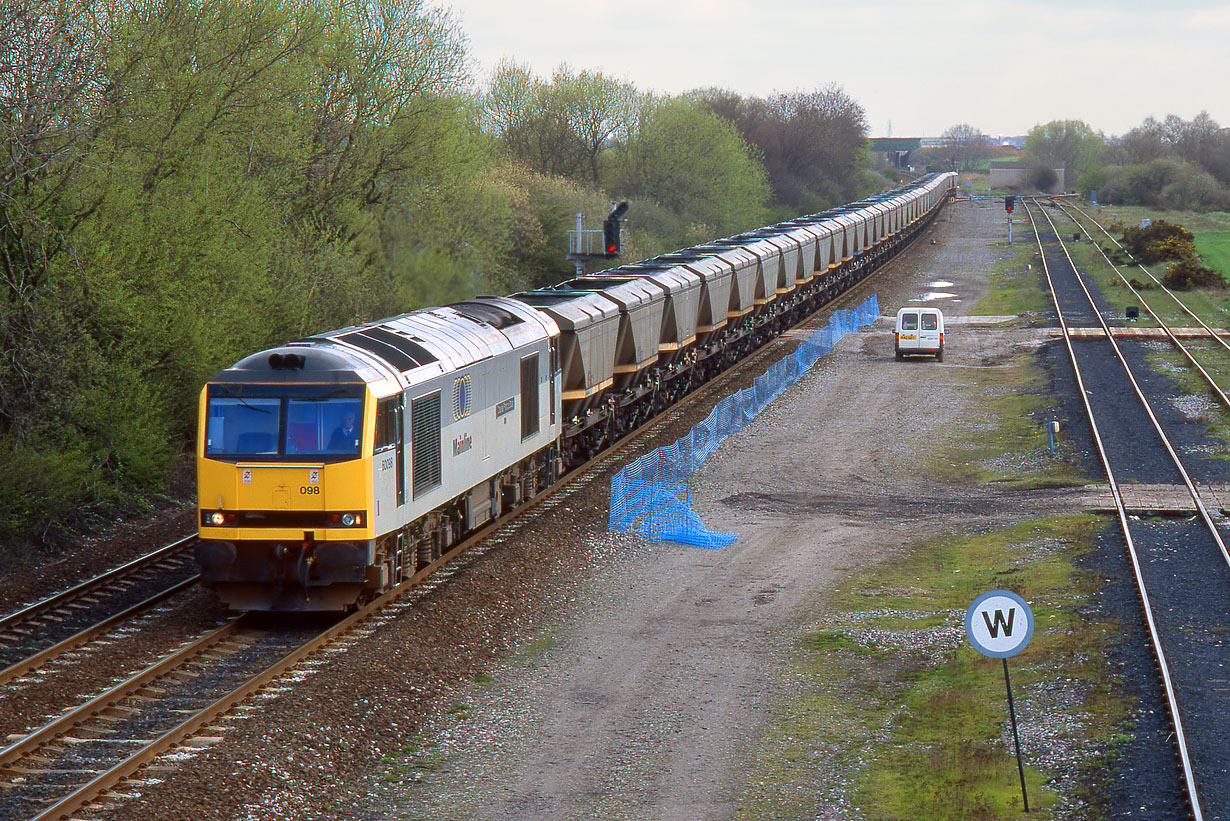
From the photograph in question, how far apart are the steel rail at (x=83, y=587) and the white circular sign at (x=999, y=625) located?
38.1 ft

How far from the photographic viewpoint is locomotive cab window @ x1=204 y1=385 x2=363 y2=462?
15.5 meters

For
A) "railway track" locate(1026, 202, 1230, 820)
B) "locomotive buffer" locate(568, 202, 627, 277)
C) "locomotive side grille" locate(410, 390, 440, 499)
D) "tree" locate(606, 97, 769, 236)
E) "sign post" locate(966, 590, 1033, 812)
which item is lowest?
"railway track" locate(1026, 202, 1230, 820)

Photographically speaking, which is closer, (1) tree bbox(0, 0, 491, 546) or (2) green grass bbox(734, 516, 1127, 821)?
(2) green grass bbox(734, 516, 1127, 821)

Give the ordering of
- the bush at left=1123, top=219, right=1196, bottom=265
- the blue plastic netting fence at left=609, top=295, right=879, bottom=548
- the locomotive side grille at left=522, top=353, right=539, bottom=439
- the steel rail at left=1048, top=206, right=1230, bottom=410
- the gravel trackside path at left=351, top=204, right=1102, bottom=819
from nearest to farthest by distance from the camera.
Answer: the gravel trackside path at left=351, top=204, right=1102, bottom=819 < the blue plastic netting fence at left=609, top=295, right=879, bottom=548 < the locomotive side grille at left=522, top=353, right=539, bottom=439 < the steel rail at left=1048, top=206, right=1230, bottom=410 < the bush at left=1123, top=219, right=1196, bottom=265

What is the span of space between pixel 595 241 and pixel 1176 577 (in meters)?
44.7

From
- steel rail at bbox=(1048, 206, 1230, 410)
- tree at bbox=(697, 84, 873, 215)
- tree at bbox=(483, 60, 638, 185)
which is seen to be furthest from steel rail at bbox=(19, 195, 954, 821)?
tree at bbox=(697, 84, 873, 215)

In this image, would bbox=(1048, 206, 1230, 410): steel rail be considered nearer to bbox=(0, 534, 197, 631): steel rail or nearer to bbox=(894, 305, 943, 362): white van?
bbox=(894, 305, 943, 362): white van

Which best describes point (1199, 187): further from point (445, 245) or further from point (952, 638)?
point (952, 638)

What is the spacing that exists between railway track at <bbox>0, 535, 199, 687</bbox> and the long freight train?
67.3 inches

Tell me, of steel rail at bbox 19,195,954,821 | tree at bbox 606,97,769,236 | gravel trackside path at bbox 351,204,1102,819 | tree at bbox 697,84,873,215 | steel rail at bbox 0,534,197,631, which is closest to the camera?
steel rail at bbox 19,195,954,821

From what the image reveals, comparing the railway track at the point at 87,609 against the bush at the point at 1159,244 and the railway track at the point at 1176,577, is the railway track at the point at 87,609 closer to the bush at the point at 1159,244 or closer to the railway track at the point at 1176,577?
the railway track at the point at 1176,577

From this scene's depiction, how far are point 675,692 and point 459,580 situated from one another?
5.03 meters

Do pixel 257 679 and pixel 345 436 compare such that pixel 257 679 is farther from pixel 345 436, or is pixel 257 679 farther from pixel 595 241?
pixel 595 241

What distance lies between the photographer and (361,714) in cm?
1316
